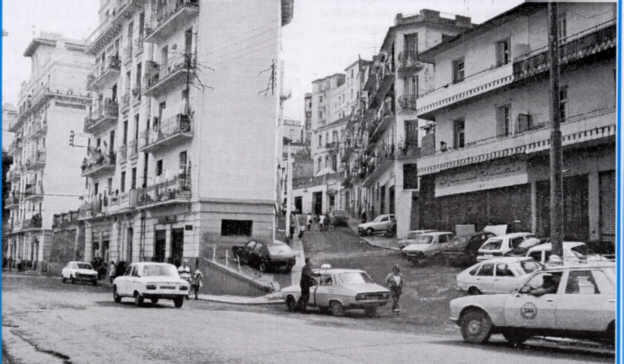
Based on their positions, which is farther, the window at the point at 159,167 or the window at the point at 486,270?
the window at the point at 159,167

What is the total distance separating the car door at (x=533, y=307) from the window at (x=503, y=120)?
157cm

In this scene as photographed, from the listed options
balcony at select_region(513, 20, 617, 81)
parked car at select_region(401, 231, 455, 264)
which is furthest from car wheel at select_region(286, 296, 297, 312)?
balcony at select_region(513, 20, 617, 81)

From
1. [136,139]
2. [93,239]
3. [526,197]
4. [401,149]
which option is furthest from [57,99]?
[526,197]

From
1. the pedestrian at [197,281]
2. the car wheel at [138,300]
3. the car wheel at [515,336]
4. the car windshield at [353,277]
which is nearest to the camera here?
the car wheel at [515,336]

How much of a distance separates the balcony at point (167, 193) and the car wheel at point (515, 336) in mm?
5391

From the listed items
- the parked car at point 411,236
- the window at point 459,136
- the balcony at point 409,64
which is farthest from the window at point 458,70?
the parked car at point 411,236

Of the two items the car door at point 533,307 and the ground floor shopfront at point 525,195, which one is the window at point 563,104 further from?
the car door at point 533,307

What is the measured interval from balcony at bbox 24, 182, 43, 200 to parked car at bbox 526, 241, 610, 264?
16.9 ft

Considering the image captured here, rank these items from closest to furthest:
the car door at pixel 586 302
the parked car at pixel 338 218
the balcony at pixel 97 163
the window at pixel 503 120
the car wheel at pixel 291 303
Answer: the car door at pixel 586 302, the window at pixel 503 120, the parked car at pixel 338 218, the balcony at pixel 97 163, the car wheel at pixel 291 303

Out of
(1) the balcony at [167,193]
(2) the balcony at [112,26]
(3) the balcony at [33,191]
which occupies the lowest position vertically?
(3) the balcony at [33,191]

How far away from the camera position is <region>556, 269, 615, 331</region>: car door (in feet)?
22.7

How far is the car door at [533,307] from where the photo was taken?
7.72 meters

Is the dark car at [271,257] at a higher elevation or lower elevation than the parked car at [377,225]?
lower

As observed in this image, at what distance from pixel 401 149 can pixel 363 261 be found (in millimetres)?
1521
